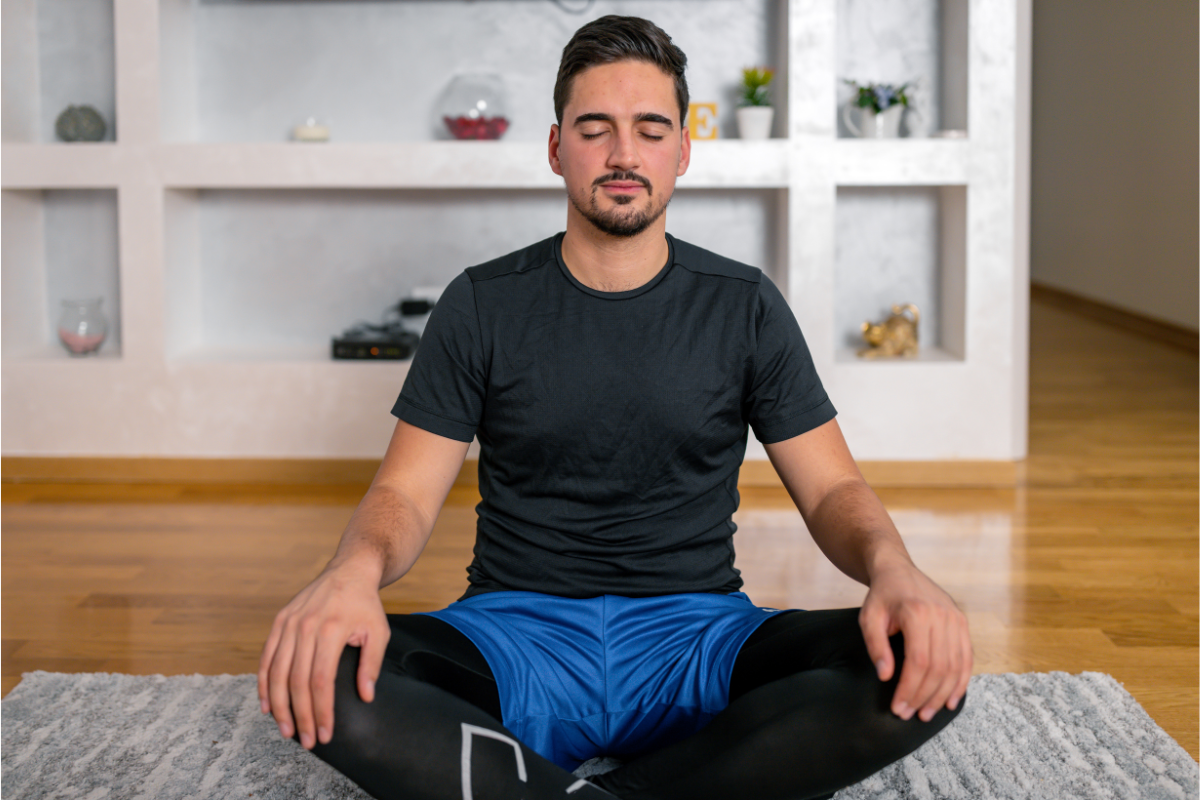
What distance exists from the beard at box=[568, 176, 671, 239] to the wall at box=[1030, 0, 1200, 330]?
14.8 feet

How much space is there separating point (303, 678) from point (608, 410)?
1.80 feet

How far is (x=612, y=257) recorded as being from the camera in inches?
56.6

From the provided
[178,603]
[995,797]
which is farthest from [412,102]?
[995,797]

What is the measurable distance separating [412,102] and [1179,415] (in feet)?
9.74

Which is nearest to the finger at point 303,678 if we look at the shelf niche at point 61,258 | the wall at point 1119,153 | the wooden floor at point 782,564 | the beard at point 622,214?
the beard at point 622,214

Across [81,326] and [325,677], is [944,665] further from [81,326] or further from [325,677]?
[81,326]

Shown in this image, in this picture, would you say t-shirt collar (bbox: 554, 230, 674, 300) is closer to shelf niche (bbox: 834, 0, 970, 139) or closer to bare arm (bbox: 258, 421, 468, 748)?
bare arm (bbox: 258, 421, 468, 748)

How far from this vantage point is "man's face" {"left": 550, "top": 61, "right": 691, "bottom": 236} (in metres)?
1.38

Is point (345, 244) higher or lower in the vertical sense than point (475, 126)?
lower

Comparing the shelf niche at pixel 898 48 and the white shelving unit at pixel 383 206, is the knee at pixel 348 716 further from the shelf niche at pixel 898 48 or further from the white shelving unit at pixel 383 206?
the shelf niche at pixel 898 48

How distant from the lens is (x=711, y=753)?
1.14 m

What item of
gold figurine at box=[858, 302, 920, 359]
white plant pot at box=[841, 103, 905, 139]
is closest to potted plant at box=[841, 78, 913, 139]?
white plant pot at box=[841, 103, 905, 139]

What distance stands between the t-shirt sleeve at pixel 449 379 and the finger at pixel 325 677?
439mm

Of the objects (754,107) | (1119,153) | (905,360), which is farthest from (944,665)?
(1119,153)
